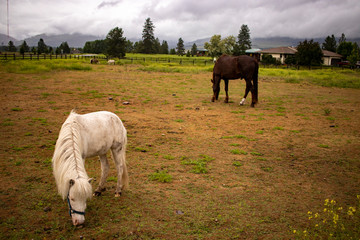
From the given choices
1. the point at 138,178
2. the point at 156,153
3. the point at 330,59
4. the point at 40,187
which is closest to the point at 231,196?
the point at 138,178

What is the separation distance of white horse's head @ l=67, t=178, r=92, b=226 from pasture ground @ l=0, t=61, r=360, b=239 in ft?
1.16

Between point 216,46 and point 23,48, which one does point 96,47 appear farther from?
point 216,46

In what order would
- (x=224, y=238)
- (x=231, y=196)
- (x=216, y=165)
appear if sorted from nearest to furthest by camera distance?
(x=224, y=238) → (x=231, y=196) → (x=216, y=165)

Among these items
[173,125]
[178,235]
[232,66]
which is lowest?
[178,235]

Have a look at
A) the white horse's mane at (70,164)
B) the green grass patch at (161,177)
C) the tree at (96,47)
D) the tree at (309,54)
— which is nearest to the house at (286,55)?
the tree at (309,54)

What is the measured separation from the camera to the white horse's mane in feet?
11.2

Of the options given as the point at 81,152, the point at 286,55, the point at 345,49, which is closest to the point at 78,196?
the point at 81,152

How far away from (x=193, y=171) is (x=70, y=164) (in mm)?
3111

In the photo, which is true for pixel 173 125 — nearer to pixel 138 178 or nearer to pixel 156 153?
pixel 156 153

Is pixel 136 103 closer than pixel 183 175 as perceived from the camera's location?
No

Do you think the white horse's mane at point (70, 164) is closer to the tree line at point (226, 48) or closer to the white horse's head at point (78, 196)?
the white horse's head at point (78, 196)

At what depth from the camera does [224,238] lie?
3.69 metres

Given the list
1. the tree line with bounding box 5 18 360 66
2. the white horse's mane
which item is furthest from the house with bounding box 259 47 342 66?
the white horse's mane

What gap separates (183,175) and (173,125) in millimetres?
3934
